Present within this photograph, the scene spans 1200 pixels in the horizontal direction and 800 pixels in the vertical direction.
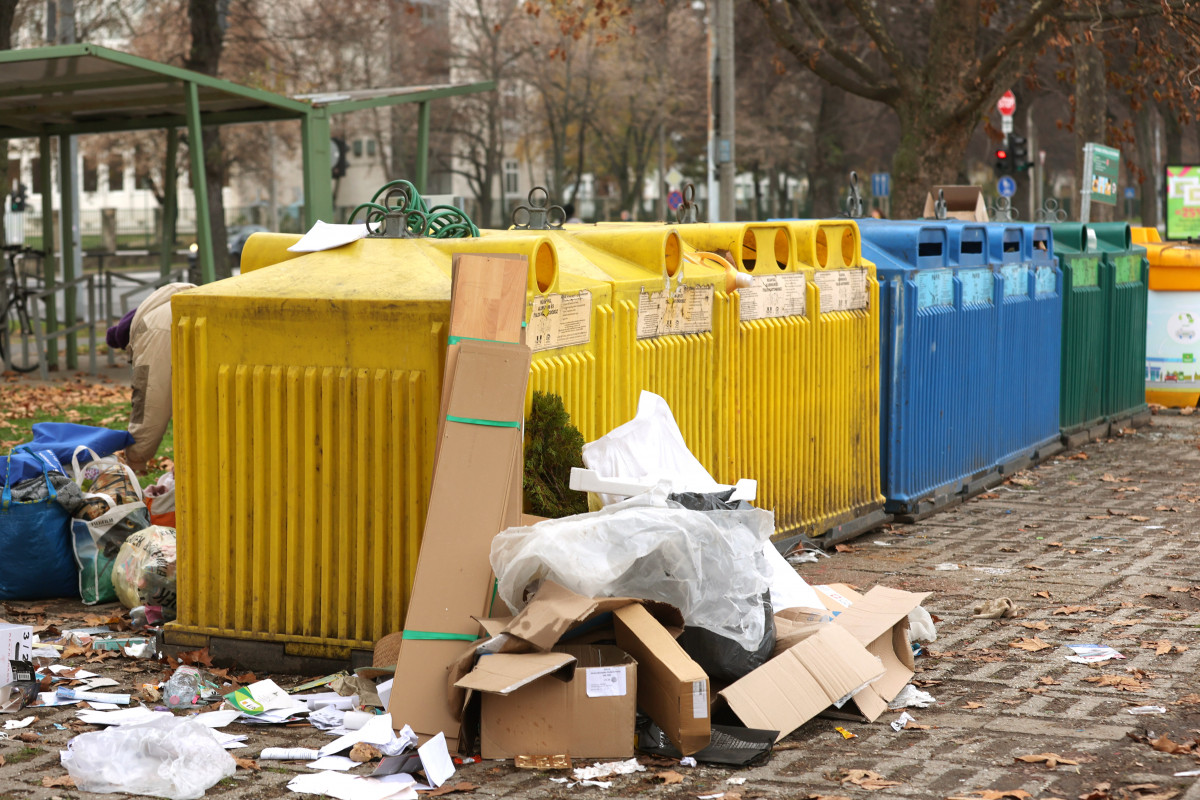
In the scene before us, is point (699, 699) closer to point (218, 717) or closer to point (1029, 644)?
point (218, 717)

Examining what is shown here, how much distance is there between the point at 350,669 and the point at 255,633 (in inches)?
15.5

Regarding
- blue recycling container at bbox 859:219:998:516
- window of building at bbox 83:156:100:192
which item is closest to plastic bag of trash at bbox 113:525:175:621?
blue recycling container at bbox 859:219:998:516

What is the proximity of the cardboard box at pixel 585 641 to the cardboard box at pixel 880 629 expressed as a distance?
69cm

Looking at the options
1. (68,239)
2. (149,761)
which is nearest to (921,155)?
(68,239)

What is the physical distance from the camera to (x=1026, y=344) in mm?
9969

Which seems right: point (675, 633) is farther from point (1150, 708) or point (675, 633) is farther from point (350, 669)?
point (1150, 708)

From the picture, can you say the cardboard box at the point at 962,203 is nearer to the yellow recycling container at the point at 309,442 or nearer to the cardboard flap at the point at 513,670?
the yellow recycling container at the point at 309,442

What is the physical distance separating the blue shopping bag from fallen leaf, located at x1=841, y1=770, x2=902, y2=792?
362 centimetres

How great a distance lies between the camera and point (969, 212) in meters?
11.8

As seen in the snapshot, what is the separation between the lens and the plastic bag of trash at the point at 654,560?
4215mm

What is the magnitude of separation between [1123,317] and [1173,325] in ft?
4.88

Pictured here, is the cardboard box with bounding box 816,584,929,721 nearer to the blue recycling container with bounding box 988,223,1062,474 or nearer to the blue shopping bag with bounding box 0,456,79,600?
the blue shopping bag with bounding box 0,456,79,600

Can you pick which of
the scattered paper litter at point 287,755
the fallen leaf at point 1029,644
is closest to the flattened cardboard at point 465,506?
the scattered paper litter at point 287,755

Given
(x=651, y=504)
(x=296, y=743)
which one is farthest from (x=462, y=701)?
(x=651, y=504)
